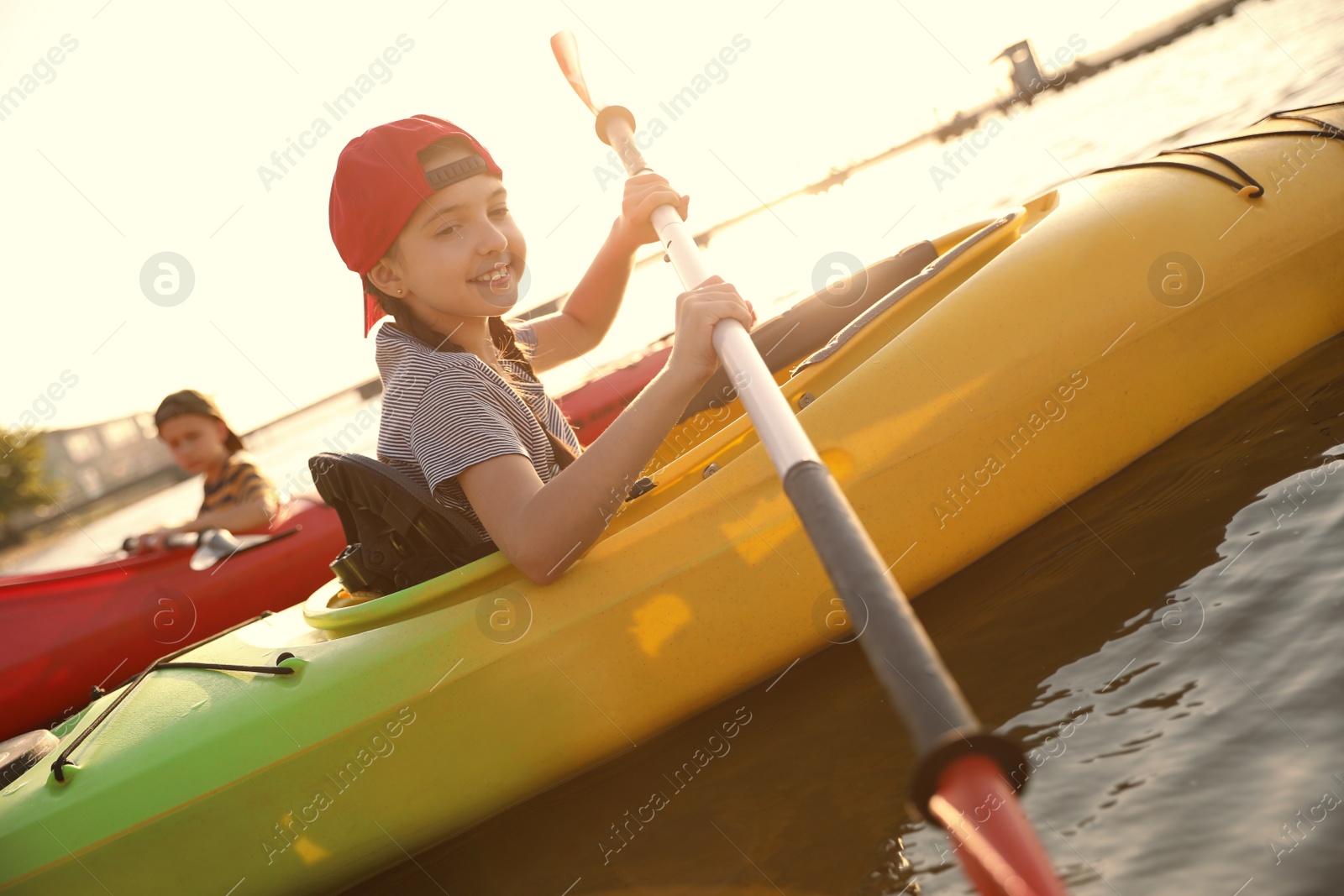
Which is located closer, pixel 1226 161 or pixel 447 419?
pixel 447 419

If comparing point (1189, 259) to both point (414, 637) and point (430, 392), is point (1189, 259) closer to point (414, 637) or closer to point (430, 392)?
point (430, 392)

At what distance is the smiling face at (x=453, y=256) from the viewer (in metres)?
1.85

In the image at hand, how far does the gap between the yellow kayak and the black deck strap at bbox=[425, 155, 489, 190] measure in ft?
2.38

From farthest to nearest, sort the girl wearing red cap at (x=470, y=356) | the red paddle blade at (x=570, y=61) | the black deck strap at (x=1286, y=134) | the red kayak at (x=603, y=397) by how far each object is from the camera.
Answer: the red kayak at (x=603, y=397), the red paddle blade at (x=570, y=61), the black deck strap at (x=1286, y=134), the girl wearing red cap at (x=470, y=356)

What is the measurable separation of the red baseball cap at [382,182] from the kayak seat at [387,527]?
1.31 feet

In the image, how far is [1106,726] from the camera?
5.20 feet

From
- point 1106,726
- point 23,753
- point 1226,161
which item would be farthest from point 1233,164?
point 23,753

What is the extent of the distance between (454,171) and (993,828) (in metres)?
1.52

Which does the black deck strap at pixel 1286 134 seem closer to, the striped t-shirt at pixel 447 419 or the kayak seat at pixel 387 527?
the striped t-shirt at pixel 447 419

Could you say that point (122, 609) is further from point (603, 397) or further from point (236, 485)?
point (603, 397)

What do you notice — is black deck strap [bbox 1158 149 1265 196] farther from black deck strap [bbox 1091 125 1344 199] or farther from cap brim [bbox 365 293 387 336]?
cap brim [bbox 365 293 387 336]

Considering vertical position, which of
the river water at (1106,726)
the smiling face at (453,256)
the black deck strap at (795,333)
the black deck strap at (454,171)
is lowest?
the river water at (1106,726)

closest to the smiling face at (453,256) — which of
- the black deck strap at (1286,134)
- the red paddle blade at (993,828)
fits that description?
the red paddle blade at (993,828)

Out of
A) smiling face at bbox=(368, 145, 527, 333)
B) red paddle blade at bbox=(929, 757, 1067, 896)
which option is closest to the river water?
red paddle blade at bbox=(929, 757, 1067, 896)
